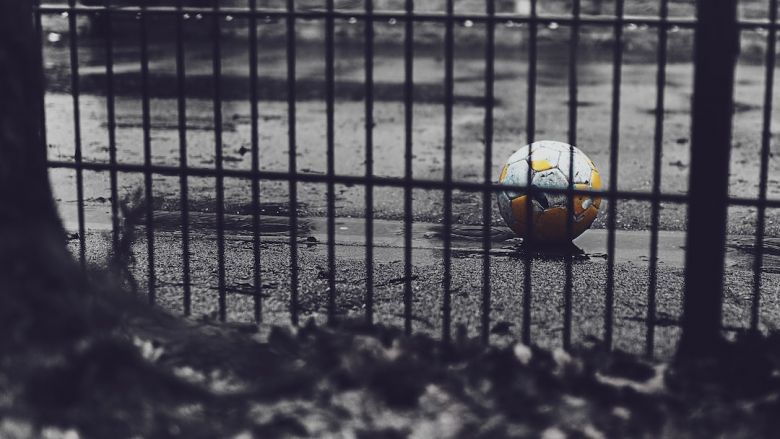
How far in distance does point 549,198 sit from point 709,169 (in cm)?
255

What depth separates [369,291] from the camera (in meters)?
5.45

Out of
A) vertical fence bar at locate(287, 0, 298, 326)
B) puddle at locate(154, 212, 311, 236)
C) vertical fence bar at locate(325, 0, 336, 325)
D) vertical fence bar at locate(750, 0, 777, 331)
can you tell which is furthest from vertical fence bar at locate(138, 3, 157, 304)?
vertical fence bar at locate(750, 0, 777, 331)

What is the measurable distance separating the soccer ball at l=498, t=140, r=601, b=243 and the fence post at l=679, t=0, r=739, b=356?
2.23 meters

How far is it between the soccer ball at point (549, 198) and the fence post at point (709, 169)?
2226 mm

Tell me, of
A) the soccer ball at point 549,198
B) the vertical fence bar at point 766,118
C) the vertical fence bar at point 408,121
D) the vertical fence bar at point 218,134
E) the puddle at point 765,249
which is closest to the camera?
the vertical fence bar at point 766,118

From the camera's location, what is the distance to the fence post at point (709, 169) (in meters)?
4.68

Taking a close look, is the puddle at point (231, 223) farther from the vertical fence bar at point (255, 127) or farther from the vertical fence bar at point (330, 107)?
the vertical fence bar at point (330, 107)

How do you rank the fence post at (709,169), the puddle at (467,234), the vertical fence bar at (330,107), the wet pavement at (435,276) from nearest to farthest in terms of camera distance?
the fence post at (709,169)
the vertical fence bar at (330,107)
the wet pavement at (435,276)
the puddle at (467,234)

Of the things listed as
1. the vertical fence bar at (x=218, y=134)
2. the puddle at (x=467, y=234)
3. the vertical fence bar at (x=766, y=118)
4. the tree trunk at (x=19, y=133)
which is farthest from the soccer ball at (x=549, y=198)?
the tree trunk at (x=19, y=133)

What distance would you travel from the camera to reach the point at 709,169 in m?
4.77

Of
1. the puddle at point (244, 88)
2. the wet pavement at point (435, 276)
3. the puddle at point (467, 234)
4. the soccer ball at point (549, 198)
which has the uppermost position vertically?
the puddle at point (244, 88)

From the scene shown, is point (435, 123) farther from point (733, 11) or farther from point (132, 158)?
point (733, 11)

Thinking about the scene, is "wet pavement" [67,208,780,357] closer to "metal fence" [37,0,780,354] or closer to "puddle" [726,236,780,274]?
"puddle" [726,236,780,274]

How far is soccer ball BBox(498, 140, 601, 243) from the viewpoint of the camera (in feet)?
23.7
